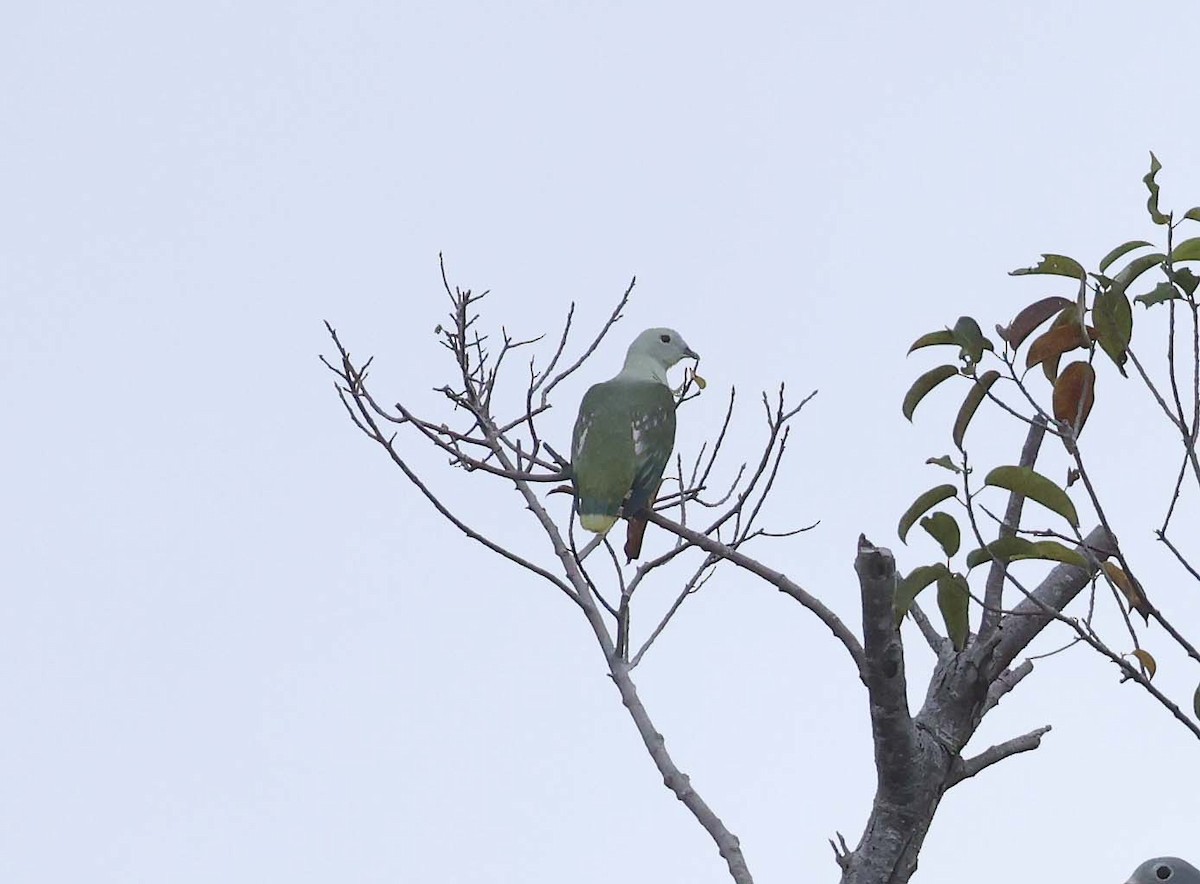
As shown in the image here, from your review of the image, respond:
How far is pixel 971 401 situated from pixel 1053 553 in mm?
342

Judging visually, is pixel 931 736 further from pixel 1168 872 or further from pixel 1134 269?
pixel 1168 872

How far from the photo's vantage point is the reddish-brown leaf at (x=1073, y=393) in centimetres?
285

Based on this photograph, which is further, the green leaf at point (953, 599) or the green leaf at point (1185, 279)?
the green leaf at point (953, 599)

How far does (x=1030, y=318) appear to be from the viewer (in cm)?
285

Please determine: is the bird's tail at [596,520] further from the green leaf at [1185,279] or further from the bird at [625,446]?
the green leaf at [1185,279]

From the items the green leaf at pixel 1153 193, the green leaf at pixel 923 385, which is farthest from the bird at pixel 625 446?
the green leaf at pixel 1153 193

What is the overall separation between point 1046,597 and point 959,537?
2.89 ft

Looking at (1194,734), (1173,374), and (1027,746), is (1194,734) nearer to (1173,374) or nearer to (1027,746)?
(1173,374)

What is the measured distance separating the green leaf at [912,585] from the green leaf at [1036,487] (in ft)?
0.67

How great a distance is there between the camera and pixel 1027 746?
3582 mm

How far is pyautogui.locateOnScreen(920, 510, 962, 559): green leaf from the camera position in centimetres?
278

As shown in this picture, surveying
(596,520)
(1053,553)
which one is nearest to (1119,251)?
(1053,553)

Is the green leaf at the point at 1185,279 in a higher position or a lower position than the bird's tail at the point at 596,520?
lower

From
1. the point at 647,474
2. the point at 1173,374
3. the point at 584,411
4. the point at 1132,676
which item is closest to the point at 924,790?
the point at 1132,676
